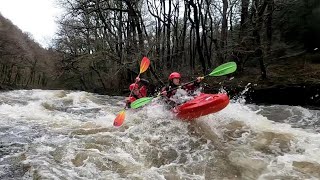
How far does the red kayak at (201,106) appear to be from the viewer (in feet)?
23.7

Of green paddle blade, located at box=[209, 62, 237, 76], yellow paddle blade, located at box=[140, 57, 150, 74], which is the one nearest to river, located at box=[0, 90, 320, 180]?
green paddle blade, located at box=[209, 62, 237, 76]

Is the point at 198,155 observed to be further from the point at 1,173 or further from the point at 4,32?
the point at 4,32

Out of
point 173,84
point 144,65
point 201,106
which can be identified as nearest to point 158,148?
point 201,106

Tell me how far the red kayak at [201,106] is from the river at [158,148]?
0.24 metres

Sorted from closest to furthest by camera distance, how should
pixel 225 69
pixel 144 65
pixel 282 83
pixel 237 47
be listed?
pixel 225 69 → pixel 144 65 → pixel 282 83 → pixel 237 47

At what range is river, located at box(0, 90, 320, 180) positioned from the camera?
5113 mm

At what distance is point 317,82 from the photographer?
13.7m

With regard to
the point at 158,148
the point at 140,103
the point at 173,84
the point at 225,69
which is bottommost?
the point at 158,148

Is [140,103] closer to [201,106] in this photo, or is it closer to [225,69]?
[201,106]

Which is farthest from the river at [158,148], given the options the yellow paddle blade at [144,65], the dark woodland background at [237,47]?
the dark woodland background at [237,47]

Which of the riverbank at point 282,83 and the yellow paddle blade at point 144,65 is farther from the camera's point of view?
the riverbank at point 282,83

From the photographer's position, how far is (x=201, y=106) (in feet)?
24.1

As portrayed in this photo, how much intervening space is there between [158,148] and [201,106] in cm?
157

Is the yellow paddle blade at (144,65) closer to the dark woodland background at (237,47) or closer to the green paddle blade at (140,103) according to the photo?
the green paddle blade at (140,103)
